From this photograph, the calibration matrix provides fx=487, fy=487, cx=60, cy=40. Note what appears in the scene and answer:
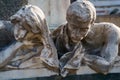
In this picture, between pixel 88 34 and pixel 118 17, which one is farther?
pixel 118 17

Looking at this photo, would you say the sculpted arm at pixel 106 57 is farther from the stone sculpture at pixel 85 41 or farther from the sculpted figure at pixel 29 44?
the sculpted figure at pixel 29 44

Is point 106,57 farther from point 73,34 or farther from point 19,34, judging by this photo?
point 19,34

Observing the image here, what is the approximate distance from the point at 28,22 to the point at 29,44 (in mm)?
138

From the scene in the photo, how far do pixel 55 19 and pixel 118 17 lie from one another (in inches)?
234

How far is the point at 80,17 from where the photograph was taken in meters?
2.73

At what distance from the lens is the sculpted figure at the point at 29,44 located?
277 centimetres

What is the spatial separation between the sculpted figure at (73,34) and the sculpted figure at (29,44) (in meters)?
0.08

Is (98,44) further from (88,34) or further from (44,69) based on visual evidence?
(44,69)

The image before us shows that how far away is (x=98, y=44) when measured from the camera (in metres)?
2.99

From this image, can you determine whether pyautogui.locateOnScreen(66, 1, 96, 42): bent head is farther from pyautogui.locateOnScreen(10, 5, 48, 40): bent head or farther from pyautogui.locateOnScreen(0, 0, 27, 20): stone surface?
pyautogui.locateOnScreen(0, 0, 27, 20): stone surface

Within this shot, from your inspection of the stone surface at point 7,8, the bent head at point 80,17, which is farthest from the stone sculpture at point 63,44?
the stone surface at point 7,8

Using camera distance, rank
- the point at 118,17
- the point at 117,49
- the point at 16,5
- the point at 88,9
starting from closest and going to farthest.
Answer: the point at 88,9 < the point at 117,49 < the point at 16,5 < the point at 118,17

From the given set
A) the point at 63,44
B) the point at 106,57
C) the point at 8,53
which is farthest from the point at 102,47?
the point at 8,53

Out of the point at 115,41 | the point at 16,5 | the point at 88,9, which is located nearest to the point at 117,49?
the point at 115,41
